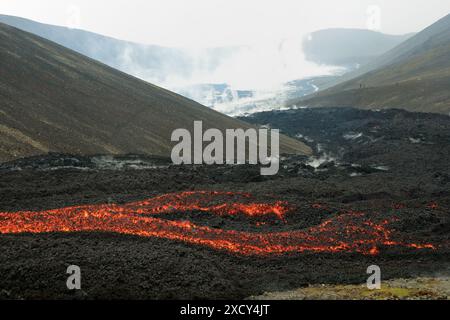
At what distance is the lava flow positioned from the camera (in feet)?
81.9

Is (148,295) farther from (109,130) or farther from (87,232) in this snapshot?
(109,130)

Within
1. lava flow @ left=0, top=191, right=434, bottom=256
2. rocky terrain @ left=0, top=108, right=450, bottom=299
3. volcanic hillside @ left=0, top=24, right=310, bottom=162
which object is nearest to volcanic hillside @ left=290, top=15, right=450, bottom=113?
volcanic hillside @ left=0, top=24, right=310, bottom=162

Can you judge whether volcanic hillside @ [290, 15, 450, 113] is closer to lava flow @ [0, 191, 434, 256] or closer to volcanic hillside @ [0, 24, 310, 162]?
volcanic hillside @ [0, 24, 310, 162]

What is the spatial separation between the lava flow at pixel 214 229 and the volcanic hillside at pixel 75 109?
18.4 meters

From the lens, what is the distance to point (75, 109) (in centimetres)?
6278

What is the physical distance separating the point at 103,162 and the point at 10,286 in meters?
30.4

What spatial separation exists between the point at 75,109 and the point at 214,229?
40.4m

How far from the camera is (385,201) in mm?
35969

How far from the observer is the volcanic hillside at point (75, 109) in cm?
5116

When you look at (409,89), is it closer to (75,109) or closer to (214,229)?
(75,109)

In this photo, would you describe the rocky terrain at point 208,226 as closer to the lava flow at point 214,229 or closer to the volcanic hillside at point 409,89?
the lava flow at point 214,229

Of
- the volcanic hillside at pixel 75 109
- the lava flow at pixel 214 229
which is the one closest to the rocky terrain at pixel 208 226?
the lava flow at pixel 214 229

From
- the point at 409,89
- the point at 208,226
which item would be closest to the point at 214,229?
the point at 208,226

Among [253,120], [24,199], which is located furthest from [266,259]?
[253,120]
